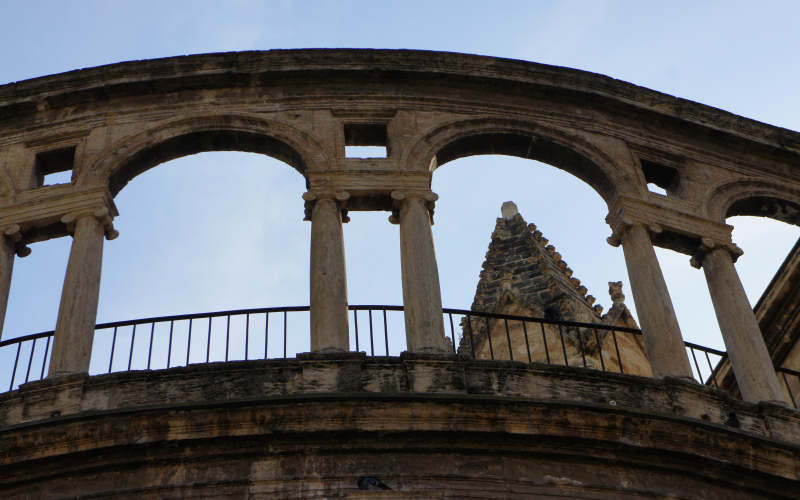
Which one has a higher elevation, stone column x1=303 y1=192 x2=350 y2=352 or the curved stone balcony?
stone column x1=303 y1=192 x2=350 y2=352

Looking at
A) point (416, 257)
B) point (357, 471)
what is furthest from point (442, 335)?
point (357, 471)

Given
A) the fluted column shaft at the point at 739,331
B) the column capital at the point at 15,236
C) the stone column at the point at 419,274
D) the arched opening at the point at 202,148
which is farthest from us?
the arched opening at the point at 202,148

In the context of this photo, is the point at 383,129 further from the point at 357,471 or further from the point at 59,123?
the point at 357,471

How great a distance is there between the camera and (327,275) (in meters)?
12.5

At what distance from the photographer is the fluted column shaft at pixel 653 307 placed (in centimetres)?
1235

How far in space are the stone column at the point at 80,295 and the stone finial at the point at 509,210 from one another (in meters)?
12.5

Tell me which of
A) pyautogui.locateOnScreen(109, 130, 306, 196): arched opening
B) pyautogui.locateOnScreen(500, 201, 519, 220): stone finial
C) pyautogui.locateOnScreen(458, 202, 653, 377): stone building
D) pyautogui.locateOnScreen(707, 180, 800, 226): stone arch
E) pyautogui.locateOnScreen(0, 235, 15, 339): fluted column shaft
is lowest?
pyautogui.locateOnScreen(0, 235, 15, 339): fluted column shaft

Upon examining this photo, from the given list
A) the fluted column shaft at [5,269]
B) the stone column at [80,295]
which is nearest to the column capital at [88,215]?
the stone column at [80,295]

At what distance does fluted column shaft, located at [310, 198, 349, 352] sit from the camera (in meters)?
12.0

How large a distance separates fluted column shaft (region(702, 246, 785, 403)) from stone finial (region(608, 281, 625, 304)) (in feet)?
26.5

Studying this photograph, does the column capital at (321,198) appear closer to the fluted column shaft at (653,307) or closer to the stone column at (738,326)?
the fluted column shaft at (653,307)

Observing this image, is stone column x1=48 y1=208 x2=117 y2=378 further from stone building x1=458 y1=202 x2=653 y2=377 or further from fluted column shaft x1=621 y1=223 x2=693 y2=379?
stone building x1=458 y1=202 x2=653 y2=377

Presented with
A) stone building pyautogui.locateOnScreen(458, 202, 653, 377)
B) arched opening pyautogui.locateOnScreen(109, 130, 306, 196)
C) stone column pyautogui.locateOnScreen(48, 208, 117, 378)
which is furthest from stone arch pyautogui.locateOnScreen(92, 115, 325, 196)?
stone building pyautogui.locateOnScreen(458, 202, 653, 377)

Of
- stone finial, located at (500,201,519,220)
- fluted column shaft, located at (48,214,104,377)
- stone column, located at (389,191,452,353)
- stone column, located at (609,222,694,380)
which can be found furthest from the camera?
stone finial, located at (500,201,519,220)
